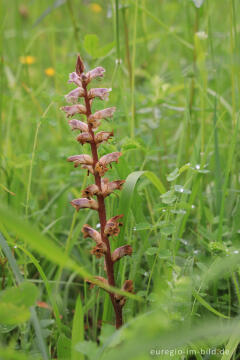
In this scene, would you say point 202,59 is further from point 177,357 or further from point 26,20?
point 26,20

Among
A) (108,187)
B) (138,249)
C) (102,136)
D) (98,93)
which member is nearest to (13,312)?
(108,187)

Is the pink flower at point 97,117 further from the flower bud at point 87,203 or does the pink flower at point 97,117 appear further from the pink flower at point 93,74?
the flower bud at point 87,203

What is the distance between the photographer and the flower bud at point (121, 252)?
128 cm

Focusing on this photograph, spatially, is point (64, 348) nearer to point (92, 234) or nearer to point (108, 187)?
point (92, 234)

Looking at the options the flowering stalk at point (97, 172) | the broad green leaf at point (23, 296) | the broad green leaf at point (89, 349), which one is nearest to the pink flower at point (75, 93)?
the flowering stalk at point (97, 172)

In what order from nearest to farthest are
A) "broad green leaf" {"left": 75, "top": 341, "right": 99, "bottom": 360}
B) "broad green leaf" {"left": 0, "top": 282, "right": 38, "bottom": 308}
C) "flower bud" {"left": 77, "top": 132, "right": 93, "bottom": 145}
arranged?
"broad green leaf" {"left": 75, "top": 341, "right": 99, "bottom": 360} → "broad green leaf" {"left": 0, "top": 282, "right": 38, "bottom": 308} → "flower bud" {"left": 77, "top": 132, "right": 93, "bottom": 145}

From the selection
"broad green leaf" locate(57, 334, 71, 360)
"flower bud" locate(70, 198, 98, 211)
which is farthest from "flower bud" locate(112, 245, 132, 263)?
"broad green leaf" locate(57, 334, 71, 360)

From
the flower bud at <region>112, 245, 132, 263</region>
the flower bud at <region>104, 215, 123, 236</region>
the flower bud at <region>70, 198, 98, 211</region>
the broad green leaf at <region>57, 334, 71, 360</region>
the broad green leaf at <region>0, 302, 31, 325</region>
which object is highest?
the flower bud at <region>70, 198, 98, 211</region>

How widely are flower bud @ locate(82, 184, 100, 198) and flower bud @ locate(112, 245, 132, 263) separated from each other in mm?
193

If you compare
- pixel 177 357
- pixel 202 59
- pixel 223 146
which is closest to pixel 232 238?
pixel 177 357

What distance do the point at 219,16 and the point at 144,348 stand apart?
4.39m

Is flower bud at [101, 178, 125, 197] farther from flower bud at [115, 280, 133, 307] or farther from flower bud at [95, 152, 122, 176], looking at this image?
flower bud at [115, 280, 133, 307]

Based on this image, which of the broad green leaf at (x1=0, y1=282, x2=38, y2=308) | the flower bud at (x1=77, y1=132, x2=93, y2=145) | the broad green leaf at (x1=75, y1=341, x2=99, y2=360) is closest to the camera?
the broad green leaf at (x1=75, y1=341, x2=99, y2=360)

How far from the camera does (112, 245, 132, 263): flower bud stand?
1.28 metres
